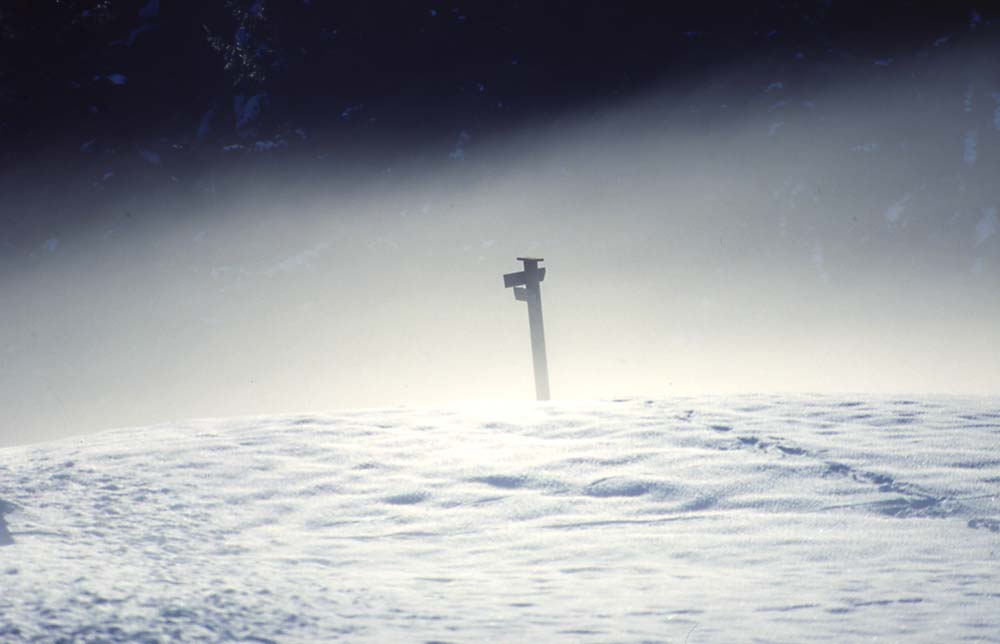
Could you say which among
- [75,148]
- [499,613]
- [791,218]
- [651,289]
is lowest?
[499,613]

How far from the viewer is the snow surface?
329 centimetres

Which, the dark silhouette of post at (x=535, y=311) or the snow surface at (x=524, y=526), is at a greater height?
the dark silhouette of post at (x=535, y=311)

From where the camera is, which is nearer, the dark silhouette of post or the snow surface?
the snow surface

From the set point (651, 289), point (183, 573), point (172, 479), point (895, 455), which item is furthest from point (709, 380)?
point (183, 573)

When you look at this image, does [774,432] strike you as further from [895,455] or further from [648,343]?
[648,343]

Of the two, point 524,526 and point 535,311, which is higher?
point 535,311

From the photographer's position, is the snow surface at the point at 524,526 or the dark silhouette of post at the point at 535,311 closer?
the snow surface at the point at 524,526

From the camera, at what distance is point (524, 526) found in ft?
15.8

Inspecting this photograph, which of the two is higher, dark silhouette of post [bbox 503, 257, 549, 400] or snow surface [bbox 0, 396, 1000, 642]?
dark silhouette of post [bbox 503, 257, 549, 400]

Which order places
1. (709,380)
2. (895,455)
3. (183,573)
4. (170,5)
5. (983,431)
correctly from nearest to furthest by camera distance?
(183,573), (895,455), (983,431), (709,380), (170,5)

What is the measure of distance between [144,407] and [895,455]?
54.5 ft

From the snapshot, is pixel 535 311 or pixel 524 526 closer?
pixel 524 526

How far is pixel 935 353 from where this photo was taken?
64.2 feet

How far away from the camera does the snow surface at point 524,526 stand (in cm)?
329
